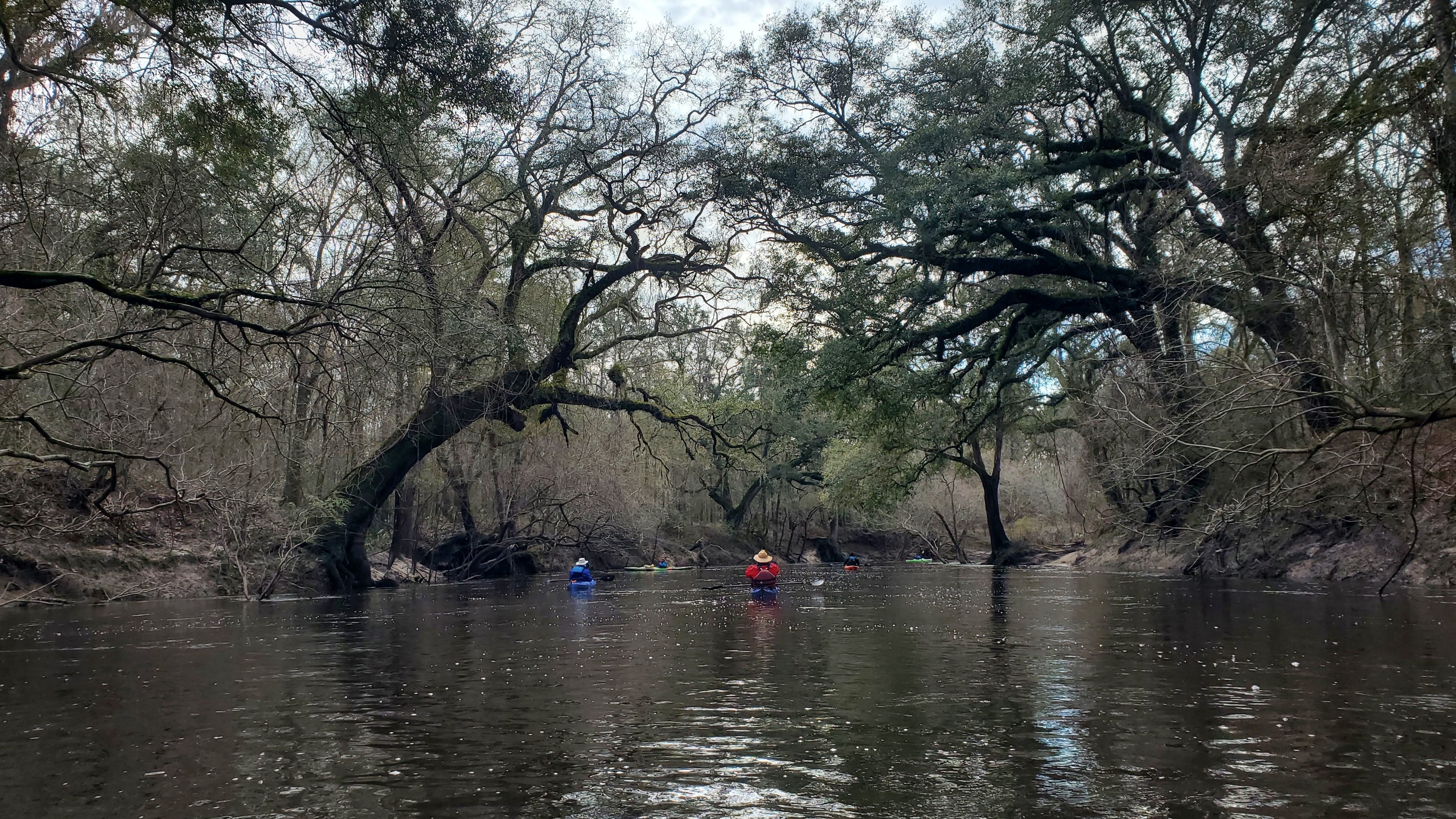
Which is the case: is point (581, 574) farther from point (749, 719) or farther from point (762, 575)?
point (749, 719)

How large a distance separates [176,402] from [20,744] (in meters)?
16.6

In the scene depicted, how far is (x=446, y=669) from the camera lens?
11383mm

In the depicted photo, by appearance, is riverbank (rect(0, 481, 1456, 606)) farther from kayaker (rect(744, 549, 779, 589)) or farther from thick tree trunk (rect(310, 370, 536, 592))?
kayaker (rect(744, 549, 779, 589))

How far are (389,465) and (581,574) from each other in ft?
19.9

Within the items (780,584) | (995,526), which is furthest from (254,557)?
(995,526)

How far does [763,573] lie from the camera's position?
24.6 metres

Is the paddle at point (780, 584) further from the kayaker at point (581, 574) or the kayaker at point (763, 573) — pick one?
the kayaker at point (581, 574)

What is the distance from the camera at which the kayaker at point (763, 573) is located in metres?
24.3

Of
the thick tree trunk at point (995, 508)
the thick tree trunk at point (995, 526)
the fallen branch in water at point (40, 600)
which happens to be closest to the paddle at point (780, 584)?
the thick tree trunk at point (995, 508)

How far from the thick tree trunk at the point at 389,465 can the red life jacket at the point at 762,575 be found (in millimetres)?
6937

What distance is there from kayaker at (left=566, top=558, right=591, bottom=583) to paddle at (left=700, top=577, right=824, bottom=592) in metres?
3.20

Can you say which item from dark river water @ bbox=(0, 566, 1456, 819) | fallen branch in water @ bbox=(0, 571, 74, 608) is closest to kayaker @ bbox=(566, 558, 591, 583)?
dark river water @ bbox=(0, 566, 1456, 819)

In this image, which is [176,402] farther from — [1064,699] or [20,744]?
[1064,699]

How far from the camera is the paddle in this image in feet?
93.6
